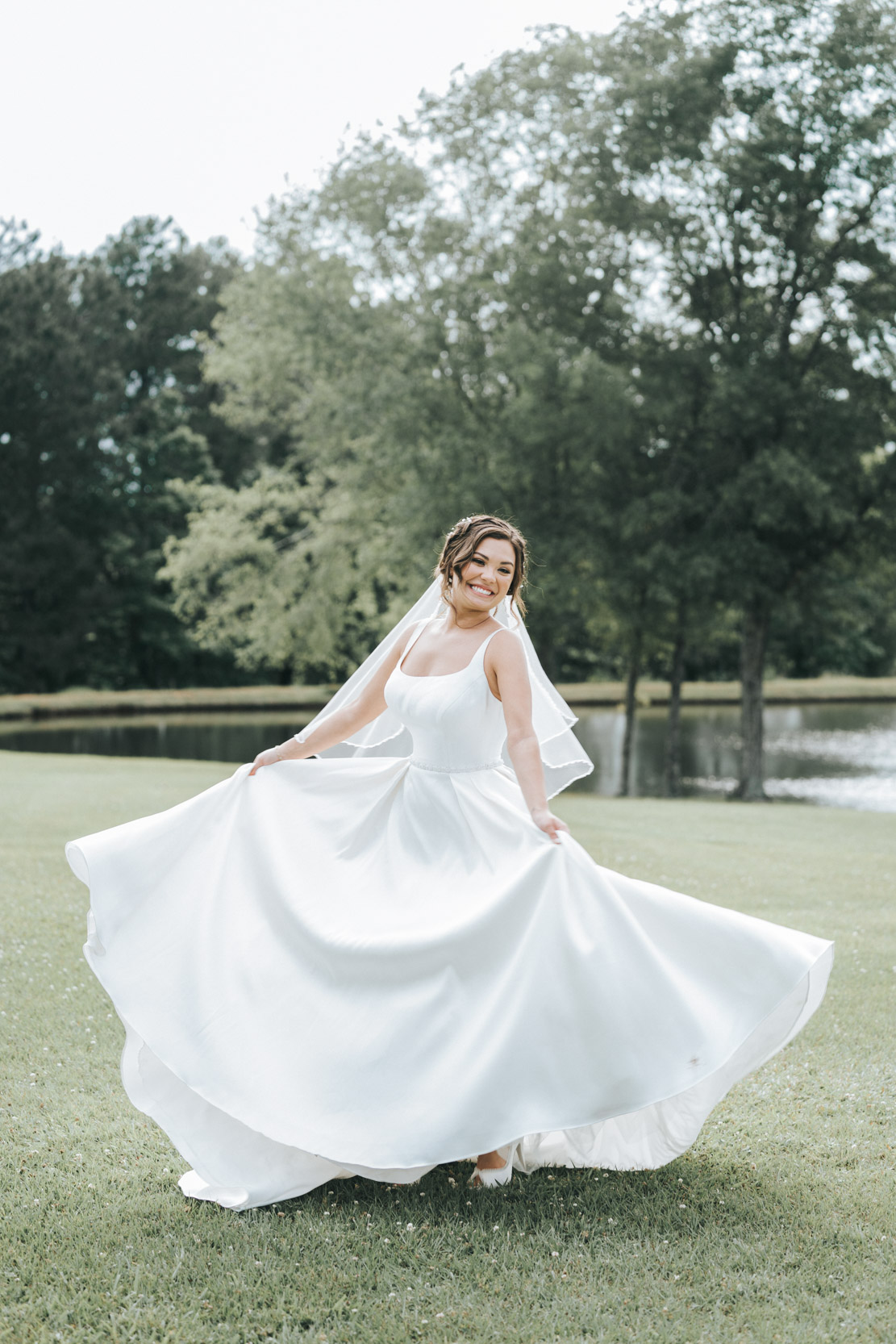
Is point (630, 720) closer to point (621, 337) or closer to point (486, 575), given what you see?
point (621, 337)

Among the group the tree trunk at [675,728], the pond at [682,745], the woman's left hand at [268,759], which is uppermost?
the woman's left hand at [268,759]

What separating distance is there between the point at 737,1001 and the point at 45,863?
28.9 ft

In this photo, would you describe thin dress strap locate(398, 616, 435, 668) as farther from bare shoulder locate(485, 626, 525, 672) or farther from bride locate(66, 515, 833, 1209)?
bare shoulder locate(485, 626, 525, 672)

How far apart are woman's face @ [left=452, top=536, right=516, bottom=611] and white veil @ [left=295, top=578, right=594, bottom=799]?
209 millimetres

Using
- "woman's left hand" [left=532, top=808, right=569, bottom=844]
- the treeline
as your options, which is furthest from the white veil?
the treeline

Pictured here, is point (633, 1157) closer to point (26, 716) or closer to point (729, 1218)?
point (729, 1218)

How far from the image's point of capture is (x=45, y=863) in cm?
1112

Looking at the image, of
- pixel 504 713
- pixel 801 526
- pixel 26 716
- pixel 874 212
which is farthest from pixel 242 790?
pixel 26 716

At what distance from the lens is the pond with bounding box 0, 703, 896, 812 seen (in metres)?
27.9

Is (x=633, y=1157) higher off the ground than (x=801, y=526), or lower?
lower

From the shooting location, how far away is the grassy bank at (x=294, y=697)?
151 ft

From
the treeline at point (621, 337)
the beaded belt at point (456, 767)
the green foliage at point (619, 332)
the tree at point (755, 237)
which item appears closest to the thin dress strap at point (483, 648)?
the beaded belt at point (456, 767)

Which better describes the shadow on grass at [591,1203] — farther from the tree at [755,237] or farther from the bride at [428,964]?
the tree at [755,237]

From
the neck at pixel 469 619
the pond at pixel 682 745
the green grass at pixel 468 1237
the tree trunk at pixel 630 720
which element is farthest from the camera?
the pond at pixel 682 745
